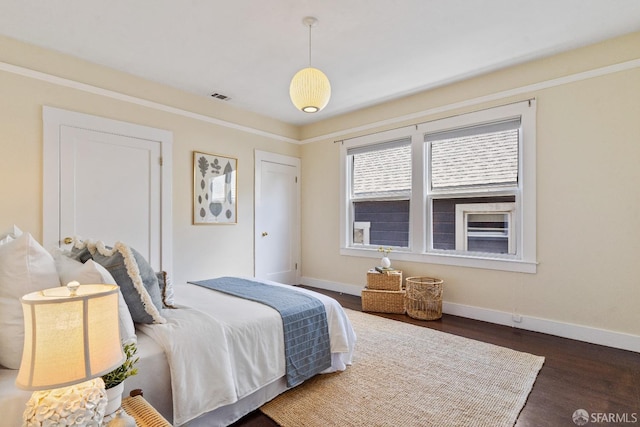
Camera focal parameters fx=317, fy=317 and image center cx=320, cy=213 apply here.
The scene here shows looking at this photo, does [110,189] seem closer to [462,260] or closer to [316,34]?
[316,34]

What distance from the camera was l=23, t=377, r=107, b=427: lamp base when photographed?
837 mm

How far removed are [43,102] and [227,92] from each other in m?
1.81

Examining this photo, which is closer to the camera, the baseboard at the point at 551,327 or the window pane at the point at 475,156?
the baseboard at the point at 551,327

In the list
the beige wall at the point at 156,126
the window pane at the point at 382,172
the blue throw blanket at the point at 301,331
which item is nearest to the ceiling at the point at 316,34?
the beige wall at the point at 156,126

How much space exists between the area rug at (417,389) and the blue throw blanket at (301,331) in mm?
142

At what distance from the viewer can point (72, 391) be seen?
34.6 inches

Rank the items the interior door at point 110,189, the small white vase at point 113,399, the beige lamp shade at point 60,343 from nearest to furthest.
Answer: the beige lamp shade at point 60,343 → the small white vase at point 113,399 → the interior door at point 110,189

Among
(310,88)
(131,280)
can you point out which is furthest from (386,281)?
(131,280)

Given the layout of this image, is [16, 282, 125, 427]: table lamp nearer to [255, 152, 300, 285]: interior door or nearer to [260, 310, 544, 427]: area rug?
[260, 310, 544, 427]: area rug

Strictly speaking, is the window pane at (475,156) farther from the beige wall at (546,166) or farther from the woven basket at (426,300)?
the woven basket at (426,300)

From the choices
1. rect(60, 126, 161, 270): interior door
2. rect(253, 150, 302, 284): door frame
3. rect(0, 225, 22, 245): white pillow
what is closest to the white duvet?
rect(0, 225, 22, 245): white pillow

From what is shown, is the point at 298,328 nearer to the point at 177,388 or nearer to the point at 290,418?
the point at 290,418

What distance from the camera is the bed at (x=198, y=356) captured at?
4.48ft

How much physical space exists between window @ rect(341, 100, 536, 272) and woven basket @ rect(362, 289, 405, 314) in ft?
1.99
